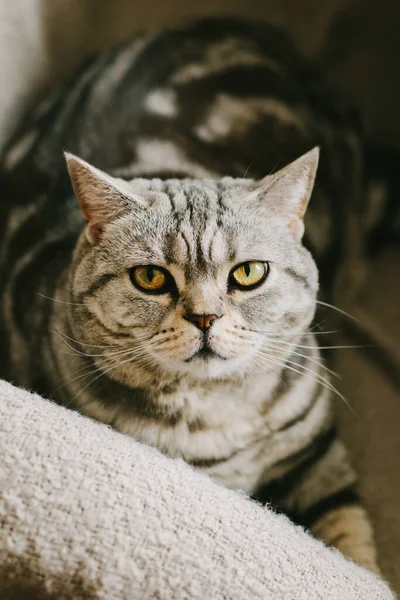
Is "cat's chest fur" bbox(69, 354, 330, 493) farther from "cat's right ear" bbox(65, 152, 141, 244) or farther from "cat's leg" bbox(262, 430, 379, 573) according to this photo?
"cat's right ear" bbox(65, 152, 141, 244)

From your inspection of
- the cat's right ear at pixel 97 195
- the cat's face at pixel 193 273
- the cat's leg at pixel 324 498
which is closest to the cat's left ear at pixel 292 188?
the cat's face at pixel 193 273

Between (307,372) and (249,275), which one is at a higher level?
(249,275)

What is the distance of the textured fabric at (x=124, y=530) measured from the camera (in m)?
0.69

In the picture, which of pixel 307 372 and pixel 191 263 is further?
pixel 307 372

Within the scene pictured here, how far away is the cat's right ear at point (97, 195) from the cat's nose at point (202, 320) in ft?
0.66

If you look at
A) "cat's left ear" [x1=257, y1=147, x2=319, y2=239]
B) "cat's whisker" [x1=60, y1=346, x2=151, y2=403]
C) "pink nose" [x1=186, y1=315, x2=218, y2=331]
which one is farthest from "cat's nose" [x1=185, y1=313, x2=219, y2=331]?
"cat's left ear" [x1=257, y1=147, x2=319, y2=239]

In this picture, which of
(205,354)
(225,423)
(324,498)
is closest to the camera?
(205,354)

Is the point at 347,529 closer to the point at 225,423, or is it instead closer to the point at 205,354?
the point at 225,423

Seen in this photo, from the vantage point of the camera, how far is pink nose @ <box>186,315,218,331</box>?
79cm

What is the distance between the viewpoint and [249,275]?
0.85 metres

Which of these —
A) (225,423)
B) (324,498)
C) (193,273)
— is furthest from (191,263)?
(324,498)

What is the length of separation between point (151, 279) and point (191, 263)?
2.6 inches

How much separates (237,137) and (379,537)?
0.85 m

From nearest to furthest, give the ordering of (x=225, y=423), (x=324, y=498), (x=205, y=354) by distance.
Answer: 1. (x=205, y=354)
2. (x=225, y=423)
3. (x=324, y=498)
